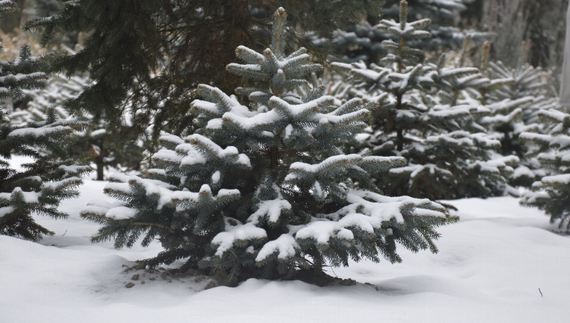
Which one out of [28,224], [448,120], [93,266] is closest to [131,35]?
[28,224]

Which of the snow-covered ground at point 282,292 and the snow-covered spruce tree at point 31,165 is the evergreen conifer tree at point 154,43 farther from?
the snow-covered ground at point 282,292

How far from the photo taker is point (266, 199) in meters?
3.08

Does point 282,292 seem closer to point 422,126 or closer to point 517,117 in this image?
point 422,126

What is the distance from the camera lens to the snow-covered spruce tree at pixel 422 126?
5.82 m

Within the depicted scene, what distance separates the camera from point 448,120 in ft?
19.8

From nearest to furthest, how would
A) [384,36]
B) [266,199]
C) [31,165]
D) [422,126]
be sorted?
[266,199] < [31,165] < [422,126] < [384,36]

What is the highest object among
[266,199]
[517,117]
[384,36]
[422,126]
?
[384,36]

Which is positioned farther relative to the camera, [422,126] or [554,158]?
[422,126]

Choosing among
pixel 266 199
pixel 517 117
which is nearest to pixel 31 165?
pixel 266 199

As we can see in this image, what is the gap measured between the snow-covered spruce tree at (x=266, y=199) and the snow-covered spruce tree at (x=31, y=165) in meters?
1.00

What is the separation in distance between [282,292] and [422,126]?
382cm

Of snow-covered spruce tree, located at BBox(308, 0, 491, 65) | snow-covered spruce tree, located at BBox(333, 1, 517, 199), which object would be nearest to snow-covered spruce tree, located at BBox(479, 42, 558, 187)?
snow-covered spruce tree, located at BBox(333, 1, 517, 199)

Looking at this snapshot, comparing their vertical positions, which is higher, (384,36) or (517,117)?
(384,36)

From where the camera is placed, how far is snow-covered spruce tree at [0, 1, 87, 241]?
3777 millimetres
